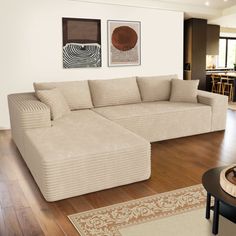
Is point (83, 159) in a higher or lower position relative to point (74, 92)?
lower

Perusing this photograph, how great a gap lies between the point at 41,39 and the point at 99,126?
270cm

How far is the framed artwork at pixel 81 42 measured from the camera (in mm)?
5699

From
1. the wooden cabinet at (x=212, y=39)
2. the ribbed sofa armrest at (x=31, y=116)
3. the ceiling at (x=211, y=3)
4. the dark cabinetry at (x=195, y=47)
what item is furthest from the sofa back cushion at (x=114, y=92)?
the wooden cabinet at (x=212, y=39)

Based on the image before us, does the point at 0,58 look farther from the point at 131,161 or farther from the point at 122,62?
the point at 131,161

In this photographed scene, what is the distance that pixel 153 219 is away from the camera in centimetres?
236

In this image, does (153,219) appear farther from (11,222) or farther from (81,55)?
(81,55)

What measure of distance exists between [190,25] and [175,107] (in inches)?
164

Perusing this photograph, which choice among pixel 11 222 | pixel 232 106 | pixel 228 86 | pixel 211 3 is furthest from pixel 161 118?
pixel 228 86

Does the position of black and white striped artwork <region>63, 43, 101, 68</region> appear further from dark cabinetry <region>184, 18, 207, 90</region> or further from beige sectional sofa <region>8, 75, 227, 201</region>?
dark cabinetry <region>184, 18, 207, 90</region>

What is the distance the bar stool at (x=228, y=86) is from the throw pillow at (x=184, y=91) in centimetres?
369

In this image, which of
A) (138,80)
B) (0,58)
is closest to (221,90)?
(138,80)

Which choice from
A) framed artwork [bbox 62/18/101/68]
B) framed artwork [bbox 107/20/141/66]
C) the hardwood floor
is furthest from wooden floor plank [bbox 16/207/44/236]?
framed artwork [bbox 107/20/141/66]

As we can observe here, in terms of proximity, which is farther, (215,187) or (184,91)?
(184,91)

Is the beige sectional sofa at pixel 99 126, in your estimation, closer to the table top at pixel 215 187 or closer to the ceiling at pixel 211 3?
the table top at pixel 215 187
